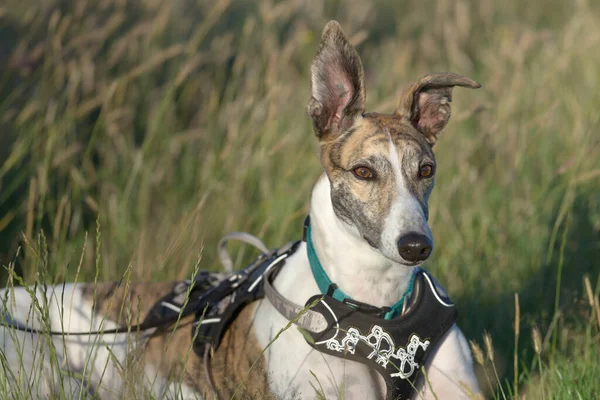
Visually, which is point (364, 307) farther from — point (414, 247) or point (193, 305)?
point (193, 305)

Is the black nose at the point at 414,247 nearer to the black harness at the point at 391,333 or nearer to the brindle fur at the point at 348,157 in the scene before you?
the brindle fur at the point at 348,157

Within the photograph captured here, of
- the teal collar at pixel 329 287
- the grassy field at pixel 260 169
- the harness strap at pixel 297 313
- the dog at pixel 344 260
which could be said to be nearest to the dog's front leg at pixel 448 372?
the dog at pixel 344 260

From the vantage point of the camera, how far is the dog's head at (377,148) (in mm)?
3098

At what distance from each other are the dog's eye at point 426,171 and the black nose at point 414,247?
0.44 m

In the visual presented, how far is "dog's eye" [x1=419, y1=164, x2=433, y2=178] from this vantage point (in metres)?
3.36

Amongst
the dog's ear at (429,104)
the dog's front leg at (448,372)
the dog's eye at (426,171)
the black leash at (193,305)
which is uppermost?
the dog's ear at (429,104)

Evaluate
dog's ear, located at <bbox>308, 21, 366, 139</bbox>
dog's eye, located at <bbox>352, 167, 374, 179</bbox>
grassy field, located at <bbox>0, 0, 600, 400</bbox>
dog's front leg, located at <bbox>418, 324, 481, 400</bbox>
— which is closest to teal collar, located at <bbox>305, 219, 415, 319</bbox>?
dog's front leg, located at <bbox>418, 324, 481, 400</bbox>

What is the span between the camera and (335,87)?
3623 millimetres

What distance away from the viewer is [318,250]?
11.3 feet

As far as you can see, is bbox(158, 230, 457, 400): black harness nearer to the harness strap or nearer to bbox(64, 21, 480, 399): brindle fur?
the harness strap

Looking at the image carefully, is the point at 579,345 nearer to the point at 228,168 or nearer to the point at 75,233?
the point at 228,168

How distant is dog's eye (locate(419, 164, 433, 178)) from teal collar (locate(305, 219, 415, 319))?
45 centimetres

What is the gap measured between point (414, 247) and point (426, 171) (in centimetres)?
52

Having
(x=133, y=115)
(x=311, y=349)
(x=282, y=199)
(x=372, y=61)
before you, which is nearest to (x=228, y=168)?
(x=282, y=199)
